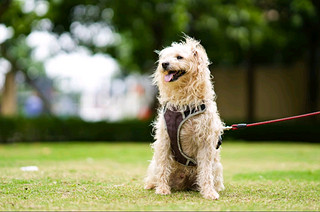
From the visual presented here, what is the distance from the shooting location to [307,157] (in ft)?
38.2

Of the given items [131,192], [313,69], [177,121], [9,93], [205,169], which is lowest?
[131,192]

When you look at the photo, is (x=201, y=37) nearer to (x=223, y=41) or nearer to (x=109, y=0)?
(x=223, y=41)

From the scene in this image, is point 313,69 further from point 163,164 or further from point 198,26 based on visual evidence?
point 163,164

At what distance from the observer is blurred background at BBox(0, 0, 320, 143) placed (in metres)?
17.2

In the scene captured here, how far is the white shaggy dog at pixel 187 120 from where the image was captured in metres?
5.42

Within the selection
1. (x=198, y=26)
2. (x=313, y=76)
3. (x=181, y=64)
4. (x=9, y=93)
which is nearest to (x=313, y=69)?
(x=313, y=76)

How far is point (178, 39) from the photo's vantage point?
19234 mm

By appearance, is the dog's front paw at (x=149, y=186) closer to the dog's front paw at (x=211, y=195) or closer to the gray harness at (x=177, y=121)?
the gray harness at (x=177, y=121)

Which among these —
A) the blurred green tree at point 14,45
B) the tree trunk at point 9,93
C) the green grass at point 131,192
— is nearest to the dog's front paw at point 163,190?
the green grass at point 131,192

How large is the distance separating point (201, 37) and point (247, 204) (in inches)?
603

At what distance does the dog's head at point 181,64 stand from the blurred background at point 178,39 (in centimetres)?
968

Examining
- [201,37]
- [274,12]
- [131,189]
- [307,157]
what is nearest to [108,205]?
[131,189]

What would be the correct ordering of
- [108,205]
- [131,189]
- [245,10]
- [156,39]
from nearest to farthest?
1. [108,205]
2. [131,189]
3. [245,10]
4. [156,39]

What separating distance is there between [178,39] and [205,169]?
1429 centimetres
